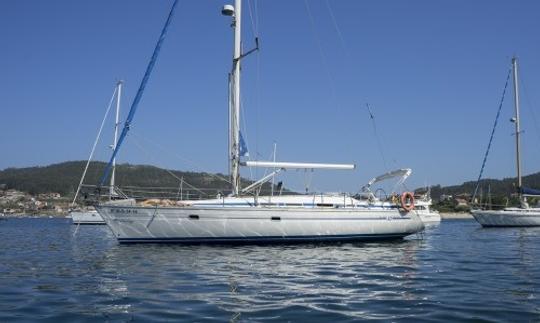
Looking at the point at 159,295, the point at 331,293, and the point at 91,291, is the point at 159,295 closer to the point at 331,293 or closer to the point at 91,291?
the point at 91,291

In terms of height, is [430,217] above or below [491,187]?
below

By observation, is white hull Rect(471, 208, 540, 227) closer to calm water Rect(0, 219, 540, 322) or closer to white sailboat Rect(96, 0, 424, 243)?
white sailboat Rect(96, 0, 424, 243)

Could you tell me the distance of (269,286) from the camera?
11.5m

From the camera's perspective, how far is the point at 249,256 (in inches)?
699

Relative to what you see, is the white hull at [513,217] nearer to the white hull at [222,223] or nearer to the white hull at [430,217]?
the white hull at [430,217]

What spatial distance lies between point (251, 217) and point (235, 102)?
570 centimetres

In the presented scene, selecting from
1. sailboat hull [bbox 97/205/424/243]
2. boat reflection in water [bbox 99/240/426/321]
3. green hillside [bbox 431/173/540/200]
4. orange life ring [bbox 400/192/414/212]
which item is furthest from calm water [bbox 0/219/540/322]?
green hillside [bbox 431/173/540/200]

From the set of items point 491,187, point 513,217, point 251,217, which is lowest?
point 513,217

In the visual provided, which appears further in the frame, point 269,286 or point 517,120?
point 517,120

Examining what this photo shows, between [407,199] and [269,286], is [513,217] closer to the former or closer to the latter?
[407,199]

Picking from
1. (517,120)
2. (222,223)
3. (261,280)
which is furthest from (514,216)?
(261,280)

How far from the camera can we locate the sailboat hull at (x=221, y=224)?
69.7ft

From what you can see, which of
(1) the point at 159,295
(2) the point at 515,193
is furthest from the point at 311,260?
(2) the point at 515,193

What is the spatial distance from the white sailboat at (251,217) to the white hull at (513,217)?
2402cm
